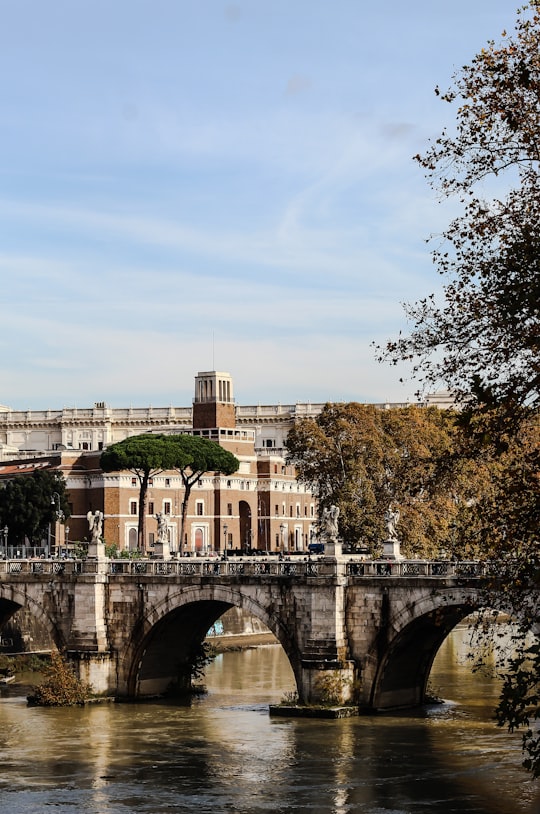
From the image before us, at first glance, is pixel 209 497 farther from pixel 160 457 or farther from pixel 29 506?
pixel 29 506

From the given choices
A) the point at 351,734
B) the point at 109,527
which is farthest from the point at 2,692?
the point at 109,527

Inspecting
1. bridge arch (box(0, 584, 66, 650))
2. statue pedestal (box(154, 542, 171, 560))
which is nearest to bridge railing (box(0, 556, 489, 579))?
bridge arch (box(0, 584, 66, 650))

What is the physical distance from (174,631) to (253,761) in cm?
1505

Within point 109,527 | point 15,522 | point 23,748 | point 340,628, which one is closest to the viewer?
point 23,748

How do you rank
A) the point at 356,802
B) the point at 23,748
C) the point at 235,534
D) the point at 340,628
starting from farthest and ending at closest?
the point at 235,534 → the point at 340,628 → the point at 23,748 → the point at 356,802

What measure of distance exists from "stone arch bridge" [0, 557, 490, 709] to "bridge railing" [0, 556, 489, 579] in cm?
5

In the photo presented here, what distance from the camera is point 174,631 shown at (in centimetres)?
6159

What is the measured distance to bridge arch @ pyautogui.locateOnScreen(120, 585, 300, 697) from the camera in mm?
57594

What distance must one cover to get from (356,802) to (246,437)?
107719mm

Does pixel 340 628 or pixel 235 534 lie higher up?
pixel 235 534

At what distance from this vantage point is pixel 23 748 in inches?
1959

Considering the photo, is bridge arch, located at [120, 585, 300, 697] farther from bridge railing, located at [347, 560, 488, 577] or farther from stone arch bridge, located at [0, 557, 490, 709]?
bridge railing, located at [347, 560, 488, 577]

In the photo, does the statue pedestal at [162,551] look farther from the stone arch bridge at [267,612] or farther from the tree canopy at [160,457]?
the tree canopy at [160,457]

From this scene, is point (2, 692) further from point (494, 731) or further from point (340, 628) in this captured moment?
point (494, 731)
